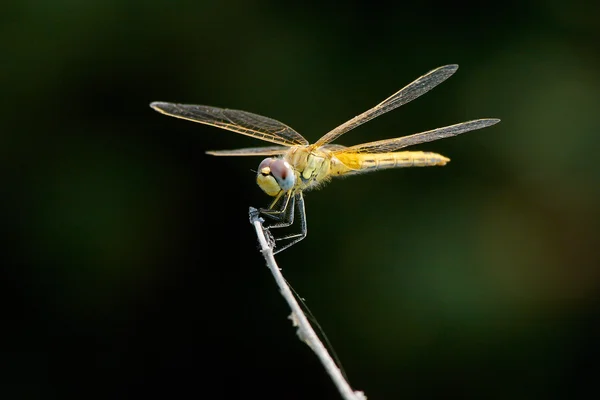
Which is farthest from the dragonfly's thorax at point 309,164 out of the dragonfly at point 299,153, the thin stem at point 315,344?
the thin stem at point 315,344

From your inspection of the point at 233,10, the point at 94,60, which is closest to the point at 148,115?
the point at 94,60

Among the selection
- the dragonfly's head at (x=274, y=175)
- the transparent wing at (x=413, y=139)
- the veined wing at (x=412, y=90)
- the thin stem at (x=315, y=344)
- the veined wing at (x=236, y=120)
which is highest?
the veined wing at (x=412, y=90)

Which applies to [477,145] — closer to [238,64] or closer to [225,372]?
[238,64]

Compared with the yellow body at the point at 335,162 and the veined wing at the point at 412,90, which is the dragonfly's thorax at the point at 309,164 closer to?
the yellow body at the point at 335,162

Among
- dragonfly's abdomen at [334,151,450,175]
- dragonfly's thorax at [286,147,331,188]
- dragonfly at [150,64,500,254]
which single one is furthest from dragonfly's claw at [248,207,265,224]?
dragonfly's abdomen at [334,151,450,175]

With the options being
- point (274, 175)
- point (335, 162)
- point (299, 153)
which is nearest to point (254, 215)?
point (274, 175)

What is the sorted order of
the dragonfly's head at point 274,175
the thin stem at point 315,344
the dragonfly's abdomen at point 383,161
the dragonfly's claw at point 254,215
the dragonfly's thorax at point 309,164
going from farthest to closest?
1. the dragonfly's abdomen at point 383,161
2. the dragonfly's thorax at point 309,164
3. the dragonfly's head at point 274,175
4. the dragonfly's claw at point 254,215
5. the thin stem at point 315,344

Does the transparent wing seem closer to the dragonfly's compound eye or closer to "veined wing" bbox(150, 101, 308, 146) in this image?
"veined wing" bbox(150, 101, 308, 146)

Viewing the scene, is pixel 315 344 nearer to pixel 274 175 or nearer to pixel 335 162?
pixel 274 175
